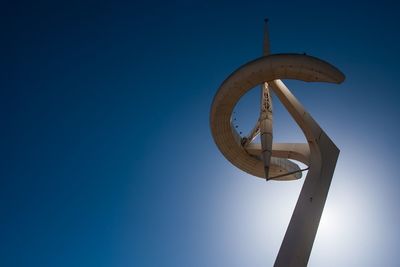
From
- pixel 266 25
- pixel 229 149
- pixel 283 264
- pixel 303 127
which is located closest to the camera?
pixel 283 264

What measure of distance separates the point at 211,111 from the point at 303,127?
7349mm

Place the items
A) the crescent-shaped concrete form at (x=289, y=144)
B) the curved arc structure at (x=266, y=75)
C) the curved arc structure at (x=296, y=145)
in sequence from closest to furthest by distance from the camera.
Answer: the curved arc structure at (x=296, y=145), the crescent-shaped concrete form at (x=289, y=144), the curved arc structure at (x=266, y=75)

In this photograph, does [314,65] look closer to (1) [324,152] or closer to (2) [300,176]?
(1) [324,152]

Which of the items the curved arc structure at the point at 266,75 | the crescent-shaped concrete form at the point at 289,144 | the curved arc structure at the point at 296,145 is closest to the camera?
the curved arc structure at the point at 296,145

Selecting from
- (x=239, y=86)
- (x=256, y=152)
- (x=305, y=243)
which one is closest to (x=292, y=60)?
(x=239, y=86)

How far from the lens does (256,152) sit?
29.1 metres

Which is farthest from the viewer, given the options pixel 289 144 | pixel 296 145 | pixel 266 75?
pixel 289 144

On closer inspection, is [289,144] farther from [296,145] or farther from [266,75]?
[266,75]

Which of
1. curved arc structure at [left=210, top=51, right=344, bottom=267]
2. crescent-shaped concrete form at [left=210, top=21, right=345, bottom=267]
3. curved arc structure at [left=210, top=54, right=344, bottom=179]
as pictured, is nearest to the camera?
curved arc structure at [left=210, top=51, right=344, bottom=267]

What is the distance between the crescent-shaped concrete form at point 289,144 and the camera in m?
19.3

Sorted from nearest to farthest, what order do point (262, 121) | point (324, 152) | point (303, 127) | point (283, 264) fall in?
point (283, 264), point (324, 152), point (303, 127), point (262, 121)

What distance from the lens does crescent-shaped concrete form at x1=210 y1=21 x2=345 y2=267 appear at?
1930 centimetres

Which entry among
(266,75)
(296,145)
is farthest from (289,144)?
(266,75)

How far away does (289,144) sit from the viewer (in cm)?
2688
